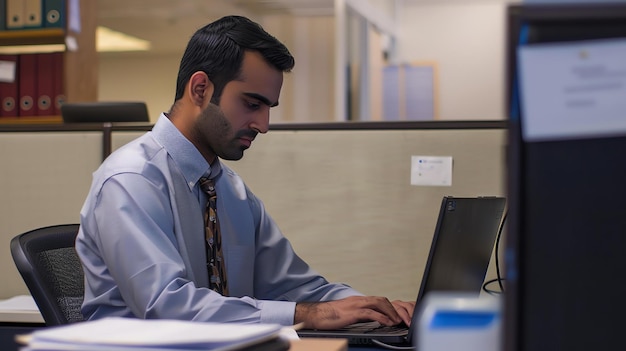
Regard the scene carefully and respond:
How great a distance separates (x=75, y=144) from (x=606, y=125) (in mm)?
2063

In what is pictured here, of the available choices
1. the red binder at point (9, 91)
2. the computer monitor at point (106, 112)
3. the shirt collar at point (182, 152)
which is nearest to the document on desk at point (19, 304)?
the computer monitor at point (106, 112)

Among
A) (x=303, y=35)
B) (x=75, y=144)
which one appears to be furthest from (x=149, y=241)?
(x=303, y=35)

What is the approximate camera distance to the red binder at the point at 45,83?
3924 millimetres

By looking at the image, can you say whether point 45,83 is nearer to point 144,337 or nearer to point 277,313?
point 277,313

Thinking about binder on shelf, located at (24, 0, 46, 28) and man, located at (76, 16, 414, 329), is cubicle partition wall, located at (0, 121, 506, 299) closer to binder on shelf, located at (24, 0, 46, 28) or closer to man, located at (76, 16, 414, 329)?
man, located at (76, 16, 414, 329)

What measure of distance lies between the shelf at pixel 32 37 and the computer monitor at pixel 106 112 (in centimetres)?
164

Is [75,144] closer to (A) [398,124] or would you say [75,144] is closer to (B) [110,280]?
(A) [398,124]

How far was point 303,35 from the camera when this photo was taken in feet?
20.1

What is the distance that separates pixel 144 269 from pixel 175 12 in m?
6.02

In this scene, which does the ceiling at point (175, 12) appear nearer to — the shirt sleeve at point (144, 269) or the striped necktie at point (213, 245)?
the striped necktie at point (213, 245)

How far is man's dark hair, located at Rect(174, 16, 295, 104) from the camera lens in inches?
63.8

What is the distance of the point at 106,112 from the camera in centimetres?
249

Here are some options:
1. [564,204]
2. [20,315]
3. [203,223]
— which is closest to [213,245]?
[203,223]

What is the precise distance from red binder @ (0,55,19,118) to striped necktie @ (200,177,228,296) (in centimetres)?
265
